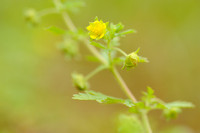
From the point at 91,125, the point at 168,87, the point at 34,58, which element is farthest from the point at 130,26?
the point at 91,125

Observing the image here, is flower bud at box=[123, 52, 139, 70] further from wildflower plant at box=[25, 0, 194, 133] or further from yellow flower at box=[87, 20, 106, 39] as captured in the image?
yellow flower at box=[87, 20, 106, 39]

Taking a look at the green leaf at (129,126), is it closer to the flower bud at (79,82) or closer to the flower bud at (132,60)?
the flower bud at (79,82)

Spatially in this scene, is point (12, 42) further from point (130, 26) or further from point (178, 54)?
point (178, 54)

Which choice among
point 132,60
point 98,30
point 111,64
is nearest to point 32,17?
point 111,64

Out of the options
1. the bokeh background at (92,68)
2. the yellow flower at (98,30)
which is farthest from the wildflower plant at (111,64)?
the bokeh background at (92,68)

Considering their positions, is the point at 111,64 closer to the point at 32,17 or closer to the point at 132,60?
the point at 132,60

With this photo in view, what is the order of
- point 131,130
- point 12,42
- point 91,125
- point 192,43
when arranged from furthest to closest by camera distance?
point 192,43 < point 12,42 < point 91,125 < point 131,130
